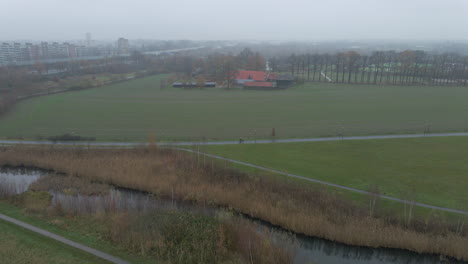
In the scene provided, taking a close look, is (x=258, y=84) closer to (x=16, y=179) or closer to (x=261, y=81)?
(x=261, y=81)

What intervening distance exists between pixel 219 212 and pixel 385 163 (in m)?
12.5

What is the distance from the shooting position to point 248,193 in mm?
18453

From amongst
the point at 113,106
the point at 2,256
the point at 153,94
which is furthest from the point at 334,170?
the point at 153,94

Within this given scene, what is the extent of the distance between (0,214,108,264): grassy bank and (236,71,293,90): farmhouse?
135 ft

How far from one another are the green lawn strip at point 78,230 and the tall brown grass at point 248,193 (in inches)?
185

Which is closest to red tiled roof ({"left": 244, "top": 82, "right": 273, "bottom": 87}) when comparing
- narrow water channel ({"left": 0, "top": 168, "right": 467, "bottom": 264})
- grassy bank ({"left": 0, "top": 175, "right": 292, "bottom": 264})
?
narrow water channel ({"left": 0, "top": 168, "right": 467, "bottom": 264})

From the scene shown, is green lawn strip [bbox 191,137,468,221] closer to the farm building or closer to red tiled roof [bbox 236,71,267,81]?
the farm building

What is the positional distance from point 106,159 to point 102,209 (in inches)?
254

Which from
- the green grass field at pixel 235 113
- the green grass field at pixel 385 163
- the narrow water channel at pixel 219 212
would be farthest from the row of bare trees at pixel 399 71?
the narrow water channel at pixel 219 212

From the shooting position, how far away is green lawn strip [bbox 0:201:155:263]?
13512 mm

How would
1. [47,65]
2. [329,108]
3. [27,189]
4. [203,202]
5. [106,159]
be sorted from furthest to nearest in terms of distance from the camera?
[47,65]
[329,108]
[106,159]
[27,189]
[203,202]

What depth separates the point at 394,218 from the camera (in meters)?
15.7

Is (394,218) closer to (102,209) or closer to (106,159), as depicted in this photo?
(102,209)

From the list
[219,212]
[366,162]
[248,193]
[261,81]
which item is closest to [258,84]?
[261,81]
